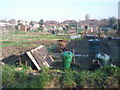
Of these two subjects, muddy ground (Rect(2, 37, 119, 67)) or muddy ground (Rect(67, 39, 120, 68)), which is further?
muddy ground (Rect(2, 37, 119, 67))

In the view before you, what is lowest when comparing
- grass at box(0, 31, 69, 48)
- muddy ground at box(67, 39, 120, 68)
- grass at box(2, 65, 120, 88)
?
muddy ground at box(67, 39, 120, 68)

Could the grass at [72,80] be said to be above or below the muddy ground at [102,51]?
above

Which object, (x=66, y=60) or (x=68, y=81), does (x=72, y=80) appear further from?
(x=66, y=60)

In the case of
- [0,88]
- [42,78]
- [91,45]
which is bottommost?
[0,88]

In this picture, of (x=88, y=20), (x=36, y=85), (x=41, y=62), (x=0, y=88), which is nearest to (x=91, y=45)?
(x=41, y=62)

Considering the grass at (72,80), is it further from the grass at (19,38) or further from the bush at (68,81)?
the grass at (19,38)

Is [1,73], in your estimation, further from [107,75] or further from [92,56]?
[92,56]

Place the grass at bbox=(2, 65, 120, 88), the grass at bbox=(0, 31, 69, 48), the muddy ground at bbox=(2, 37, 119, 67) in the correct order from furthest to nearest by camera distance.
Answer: the grass at bbox=(0, 31, 69, 48), the muddy ground at bbox=(2, 37, 119, 67), the grass at bbox=(2, 65, 120, 88)

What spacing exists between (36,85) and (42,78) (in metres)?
0.32

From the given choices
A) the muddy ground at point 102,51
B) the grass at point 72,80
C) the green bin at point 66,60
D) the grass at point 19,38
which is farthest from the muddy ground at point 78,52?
the grass at point 19,38

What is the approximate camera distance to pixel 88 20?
201 feet

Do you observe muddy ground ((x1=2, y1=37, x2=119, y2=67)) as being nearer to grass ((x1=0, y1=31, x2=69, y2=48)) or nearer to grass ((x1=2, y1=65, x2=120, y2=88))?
grass ((x1=2, y1=65, x2=120, y2=88))

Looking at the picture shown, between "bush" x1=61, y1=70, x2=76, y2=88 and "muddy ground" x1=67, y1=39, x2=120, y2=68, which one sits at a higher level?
"bush" x1=61, y1=70, x2=76, y2=88

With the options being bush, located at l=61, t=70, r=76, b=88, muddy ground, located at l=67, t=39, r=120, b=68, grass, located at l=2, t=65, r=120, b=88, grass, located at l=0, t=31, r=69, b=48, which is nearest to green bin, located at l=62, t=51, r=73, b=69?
muddy ground, located at l=67, t=39, r=120, b=68
